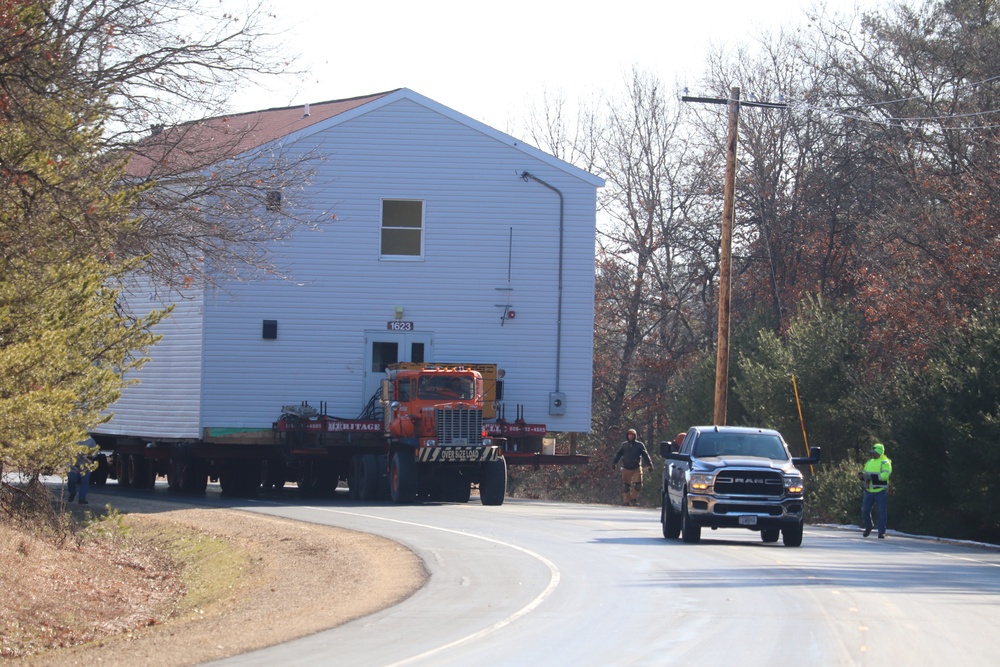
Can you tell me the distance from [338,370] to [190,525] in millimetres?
8929

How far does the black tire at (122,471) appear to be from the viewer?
35419mm

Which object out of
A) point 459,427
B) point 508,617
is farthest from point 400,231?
point 508,617

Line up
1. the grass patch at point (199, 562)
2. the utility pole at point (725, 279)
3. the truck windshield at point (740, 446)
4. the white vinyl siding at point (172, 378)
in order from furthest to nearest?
1. the white vinyl siding at point (172, 378)
2. the utility pole at point (725, 279)
3. the truck windshield at point (740, 446)
4. the grass patch at point (199, 562)

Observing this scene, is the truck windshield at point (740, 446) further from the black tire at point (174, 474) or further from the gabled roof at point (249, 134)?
the black tire at point (174, 474)

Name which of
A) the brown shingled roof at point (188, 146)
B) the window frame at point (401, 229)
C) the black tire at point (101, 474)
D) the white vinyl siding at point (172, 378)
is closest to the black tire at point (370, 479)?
the white vinyl siding at point (172, 378)

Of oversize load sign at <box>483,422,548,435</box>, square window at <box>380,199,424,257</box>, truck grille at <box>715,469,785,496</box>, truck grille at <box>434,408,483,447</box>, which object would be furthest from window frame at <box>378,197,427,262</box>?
truck grille at <box>715,469,785,496</box>

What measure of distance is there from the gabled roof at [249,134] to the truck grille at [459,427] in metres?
7.12

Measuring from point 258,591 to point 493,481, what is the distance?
13510 millimetres

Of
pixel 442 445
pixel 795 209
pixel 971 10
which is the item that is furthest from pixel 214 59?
pixel 795 209

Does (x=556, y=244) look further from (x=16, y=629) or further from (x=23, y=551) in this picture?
(x=16, y=629)

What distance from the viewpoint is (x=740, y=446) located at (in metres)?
20.7

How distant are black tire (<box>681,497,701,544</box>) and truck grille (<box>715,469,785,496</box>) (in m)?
0.74

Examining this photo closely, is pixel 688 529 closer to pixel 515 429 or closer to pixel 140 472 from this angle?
pixel 515 429

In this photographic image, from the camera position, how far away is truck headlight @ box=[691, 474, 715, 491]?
64.2 ft
